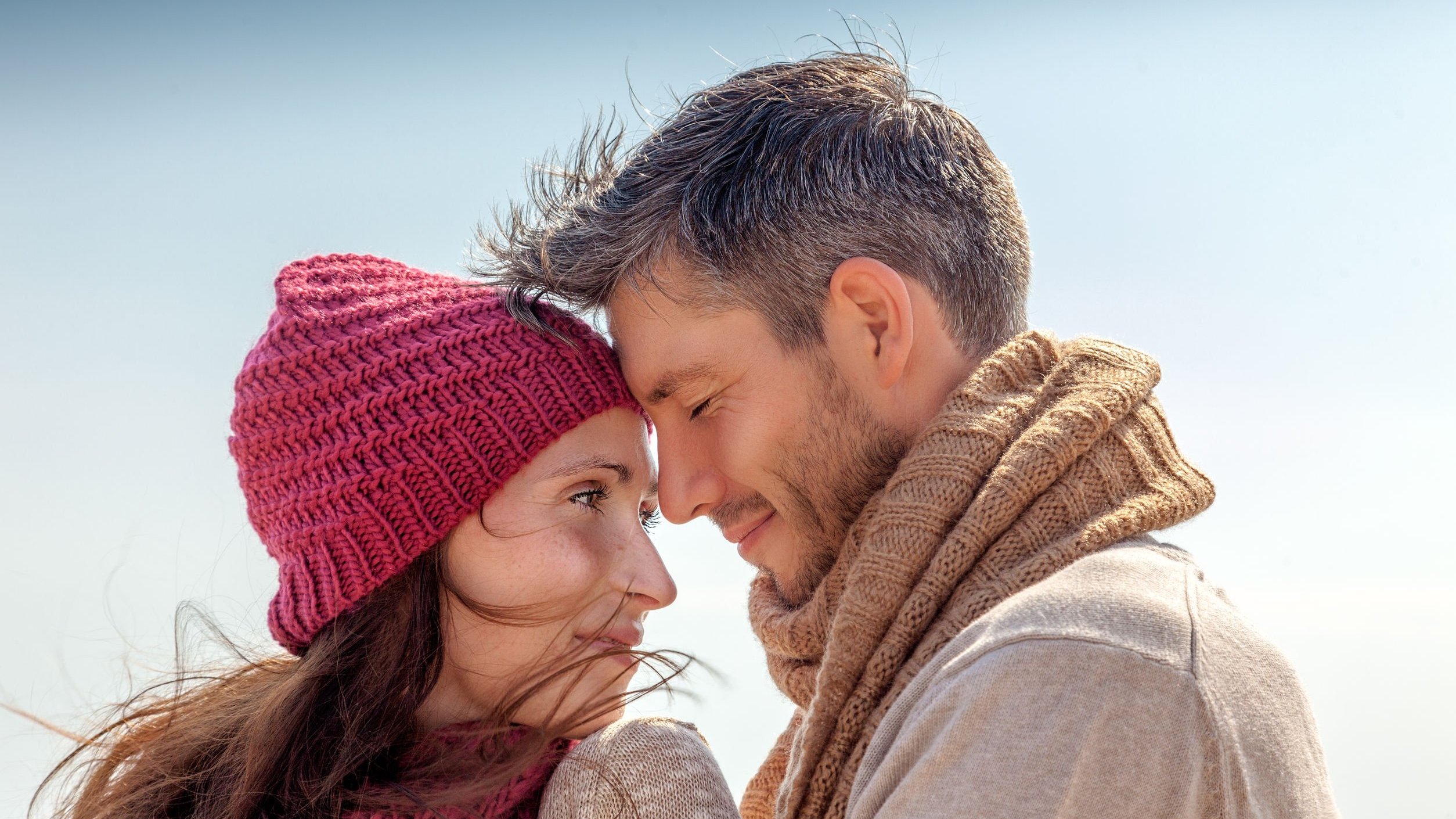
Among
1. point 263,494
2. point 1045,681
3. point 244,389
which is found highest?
point 244,389

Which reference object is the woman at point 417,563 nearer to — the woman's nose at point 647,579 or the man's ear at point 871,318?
the woman's nose at point 647,579

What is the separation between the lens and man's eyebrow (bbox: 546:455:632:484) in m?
2.32

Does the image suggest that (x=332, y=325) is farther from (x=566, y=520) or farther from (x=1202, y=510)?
(x=1202, y=510)

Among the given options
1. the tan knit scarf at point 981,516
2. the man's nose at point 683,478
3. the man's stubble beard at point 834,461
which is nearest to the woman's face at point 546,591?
the man's nose at point 683,478

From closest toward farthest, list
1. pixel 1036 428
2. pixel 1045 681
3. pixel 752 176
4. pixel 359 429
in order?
pixel 1045 681, pixel 1036 428, pixel 359 429, pixel 752 176

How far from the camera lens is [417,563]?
228cm

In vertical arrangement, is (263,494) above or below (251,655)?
above

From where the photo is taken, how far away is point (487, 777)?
204 centimetres

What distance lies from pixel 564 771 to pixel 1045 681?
93 cm

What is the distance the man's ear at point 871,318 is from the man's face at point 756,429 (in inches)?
2.5

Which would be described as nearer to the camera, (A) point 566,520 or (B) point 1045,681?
(B) point 1045,681

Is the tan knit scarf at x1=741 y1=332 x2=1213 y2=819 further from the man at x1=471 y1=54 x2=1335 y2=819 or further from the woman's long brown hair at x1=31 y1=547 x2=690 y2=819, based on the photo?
the woman's long brown hair at x1=31 y1=547 x2=690 y2=819

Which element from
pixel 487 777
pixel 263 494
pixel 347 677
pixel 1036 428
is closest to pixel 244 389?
pixel 263 494

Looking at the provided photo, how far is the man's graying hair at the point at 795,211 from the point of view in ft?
7.79
